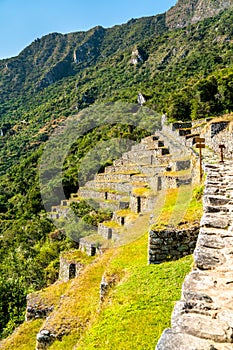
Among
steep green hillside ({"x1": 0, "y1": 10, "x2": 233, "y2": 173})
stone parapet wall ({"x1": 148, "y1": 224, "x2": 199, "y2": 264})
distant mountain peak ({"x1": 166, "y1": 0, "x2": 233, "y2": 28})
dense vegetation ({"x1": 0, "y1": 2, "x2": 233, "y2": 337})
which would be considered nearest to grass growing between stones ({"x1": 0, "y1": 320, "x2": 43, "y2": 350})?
dense vegetation ({"x1": 0, "y1": 2, "x2": 233, "y2": 337})

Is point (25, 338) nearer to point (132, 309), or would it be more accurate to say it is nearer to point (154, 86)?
point (132, 309)

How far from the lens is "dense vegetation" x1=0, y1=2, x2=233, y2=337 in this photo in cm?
2312

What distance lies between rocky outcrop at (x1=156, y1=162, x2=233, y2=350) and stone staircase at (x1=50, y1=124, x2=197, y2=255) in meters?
8.41

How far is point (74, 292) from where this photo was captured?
9445mm

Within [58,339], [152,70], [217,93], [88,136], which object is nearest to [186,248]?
[58,339]

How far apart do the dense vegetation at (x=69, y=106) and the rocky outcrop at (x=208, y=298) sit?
13479mm

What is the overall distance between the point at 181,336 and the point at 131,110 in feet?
194

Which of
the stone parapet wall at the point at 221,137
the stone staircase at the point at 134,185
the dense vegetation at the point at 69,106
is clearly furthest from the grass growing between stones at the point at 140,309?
the dense vegetation at the point at 69,106

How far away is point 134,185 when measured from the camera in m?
19.9

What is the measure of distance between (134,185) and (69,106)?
9349 centimetres

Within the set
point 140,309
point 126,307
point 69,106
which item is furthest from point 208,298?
point 69,106

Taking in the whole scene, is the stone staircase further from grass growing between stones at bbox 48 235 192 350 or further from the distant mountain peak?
the distant mountain peak

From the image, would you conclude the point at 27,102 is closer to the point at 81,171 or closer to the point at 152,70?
the point at 152,70

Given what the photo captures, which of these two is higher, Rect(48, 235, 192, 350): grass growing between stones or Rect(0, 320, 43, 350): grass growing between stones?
Rect(48, 235, 192, 350): grass growing between stones
